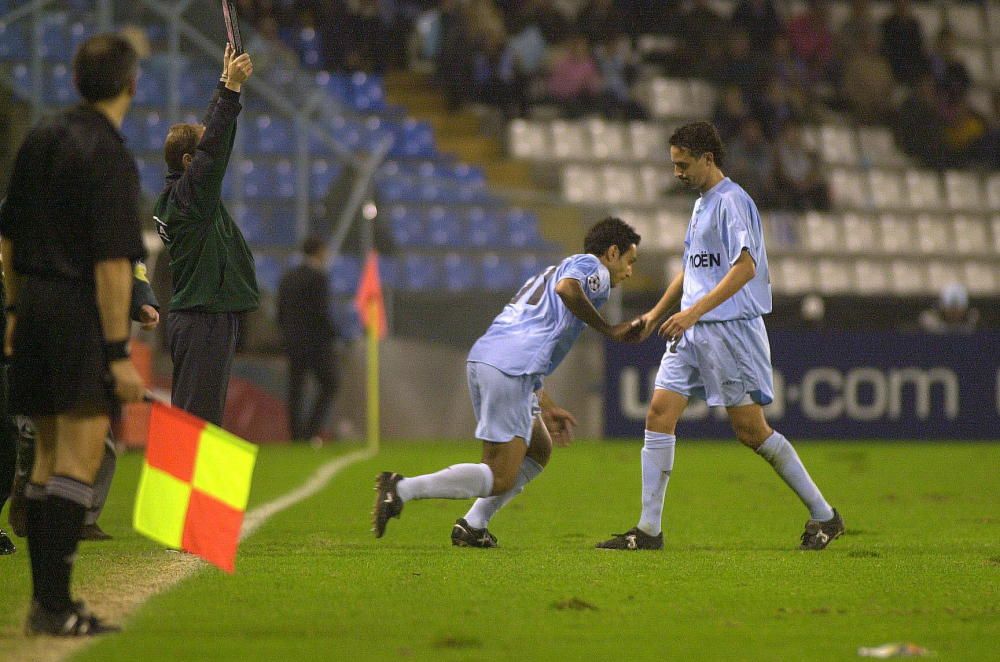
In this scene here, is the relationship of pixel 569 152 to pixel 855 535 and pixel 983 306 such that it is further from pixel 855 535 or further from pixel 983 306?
pixel 855 535

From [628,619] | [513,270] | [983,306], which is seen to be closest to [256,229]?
[513,270]

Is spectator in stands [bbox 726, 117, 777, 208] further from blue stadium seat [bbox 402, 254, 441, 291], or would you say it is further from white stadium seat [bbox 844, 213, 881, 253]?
blue stadium seat [bbox 402, 254, 441, 291]

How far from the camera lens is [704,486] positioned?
38.1 ft

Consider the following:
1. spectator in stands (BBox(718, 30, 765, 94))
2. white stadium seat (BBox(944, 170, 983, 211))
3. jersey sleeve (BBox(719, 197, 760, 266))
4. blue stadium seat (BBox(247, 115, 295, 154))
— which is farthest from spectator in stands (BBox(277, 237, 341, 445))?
white stadium seat (BBox(944, 170, 983, 211))

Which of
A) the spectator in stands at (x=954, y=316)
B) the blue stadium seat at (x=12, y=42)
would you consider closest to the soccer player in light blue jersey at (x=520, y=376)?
the blue stadium seat at (x=12, y=42)

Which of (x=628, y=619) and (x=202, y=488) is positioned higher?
(x=202, y=488)

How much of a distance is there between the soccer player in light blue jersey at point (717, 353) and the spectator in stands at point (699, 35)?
53.3 feet

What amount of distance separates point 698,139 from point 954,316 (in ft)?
38.8

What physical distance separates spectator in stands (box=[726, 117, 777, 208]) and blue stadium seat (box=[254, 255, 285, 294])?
6790 mm

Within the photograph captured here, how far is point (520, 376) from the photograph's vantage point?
709 cm

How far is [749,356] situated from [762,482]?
195 inches

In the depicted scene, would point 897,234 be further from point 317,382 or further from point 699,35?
point 317,382

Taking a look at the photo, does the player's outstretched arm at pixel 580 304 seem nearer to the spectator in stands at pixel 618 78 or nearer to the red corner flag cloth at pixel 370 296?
the red corner flag cloth at pixel 370 296

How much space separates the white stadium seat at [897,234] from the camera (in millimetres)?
22156
